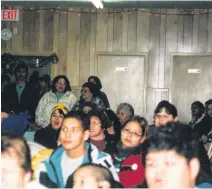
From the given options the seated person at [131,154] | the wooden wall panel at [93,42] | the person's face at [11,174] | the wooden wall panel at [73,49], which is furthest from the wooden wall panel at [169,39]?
the person's face at [11,174]

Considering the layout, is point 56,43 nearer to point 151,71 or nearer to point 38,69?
point 38,69

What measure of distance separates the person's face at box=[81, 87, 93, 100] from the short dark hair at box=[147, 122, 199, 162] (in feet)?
9.19

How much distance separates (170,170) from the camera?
223 centimetres

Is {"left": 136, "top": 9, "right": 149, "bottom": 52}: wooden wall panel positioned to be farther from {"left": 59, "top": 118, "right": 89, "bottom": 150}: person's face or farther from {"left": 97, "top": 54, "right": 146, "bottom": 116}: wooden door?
{"left": 59, "top": 118, "right": 89, "bottom": 150}: person's face

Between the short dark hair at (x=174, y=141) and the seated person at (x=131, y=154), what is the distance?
0.19 meters

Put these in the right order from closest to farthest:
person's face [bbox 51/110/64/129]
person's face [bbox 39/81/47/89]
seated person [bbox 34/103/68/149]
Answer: seated person [bbox 34/103/68/149] → person's face [bbox 51/110/64/129] → person's face [bbox 39/81/47/89]

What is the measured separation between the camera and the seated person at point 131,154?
2.62 m

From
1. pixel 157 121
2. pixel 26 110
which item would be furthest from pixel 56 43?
pixel 157 121

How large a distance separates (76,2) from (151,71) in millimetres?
1436

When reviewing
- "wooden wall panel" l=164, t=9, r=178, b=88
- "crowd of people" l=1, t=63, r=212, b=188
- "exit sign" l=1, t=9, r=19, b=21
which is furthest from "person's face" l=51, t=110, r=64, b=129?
"wooden wall panel" l=164, t=9, r=178, b=88

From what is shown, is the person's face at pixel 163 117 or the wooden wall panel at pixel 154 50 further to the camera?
the wooden wall panel at pixel 154 50

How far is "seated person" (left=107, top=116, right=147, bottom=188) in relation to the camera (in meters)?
2.62

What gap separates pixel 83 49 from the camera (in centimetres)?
679

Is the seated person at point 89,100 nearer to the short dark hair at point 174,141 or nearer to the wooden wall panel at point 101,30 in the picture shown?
the wooden wall panel at point 101,30
